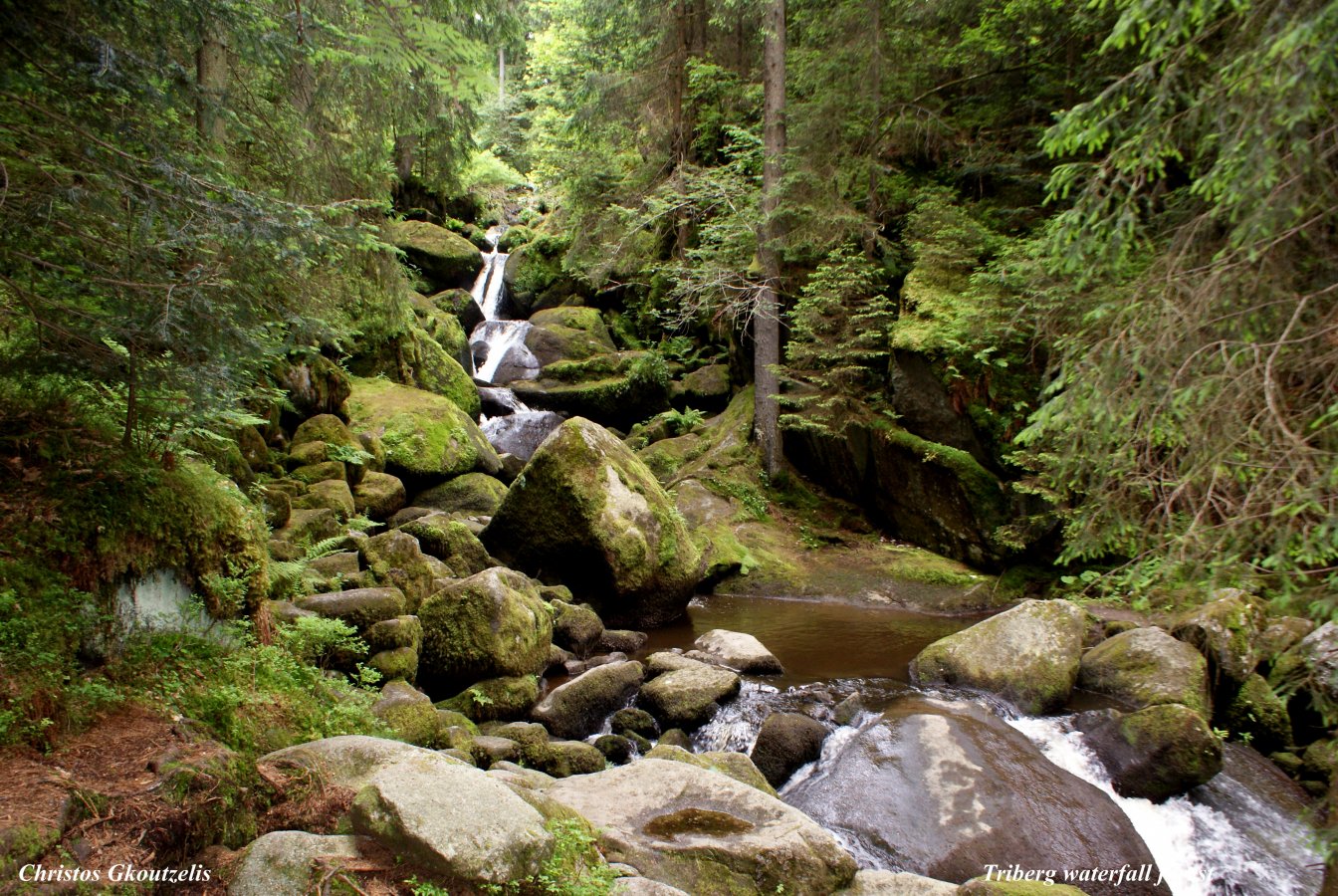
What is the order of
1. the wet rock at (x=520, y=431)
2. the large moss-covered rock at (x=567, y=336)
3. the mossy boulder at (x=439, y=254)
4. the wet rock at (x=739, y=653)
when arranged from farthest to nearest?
the mossy boulder at (x=439, y=254)
the large moss-covered rock at (x=567, y=336)
the wet rock at (x=520, y=431)
the wet rock at (x=739, y=653)

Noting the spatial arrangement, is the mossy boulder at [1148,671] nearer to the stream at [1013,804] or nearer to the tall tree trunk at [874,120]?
the stream at [1013,804]

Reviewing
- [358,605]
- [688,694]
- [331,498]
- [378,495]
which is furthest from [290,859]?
[378,495]

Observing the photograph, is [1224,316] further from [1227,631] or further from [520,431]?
[520,431]

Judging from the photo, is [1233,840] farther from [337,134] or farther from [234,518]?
[337,134]

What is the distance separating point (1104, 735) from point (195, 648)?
737 cm

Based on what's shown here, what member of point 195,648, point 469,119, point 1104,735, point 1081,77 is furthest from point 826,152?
point 195,648

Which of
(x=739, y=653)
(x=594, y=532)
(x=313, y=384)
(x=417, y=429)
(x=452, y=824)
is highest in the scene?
(x=313, y=384)

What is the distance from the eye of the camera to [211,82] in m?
7.50

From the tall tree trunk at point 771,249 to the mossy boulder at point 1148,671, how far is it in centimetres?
782

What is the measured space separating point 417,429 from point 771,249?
26.2 ft

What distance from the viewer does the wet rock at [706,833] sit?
4070 mm

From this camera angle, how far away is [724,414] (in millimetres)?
17453

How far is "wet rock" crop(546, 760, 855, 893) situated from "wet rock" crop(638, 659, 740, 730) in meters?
2.40

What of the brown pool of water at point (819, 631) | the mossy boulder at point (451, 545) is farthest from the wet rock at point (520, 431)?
the mossy boulder at point (451, 545)
